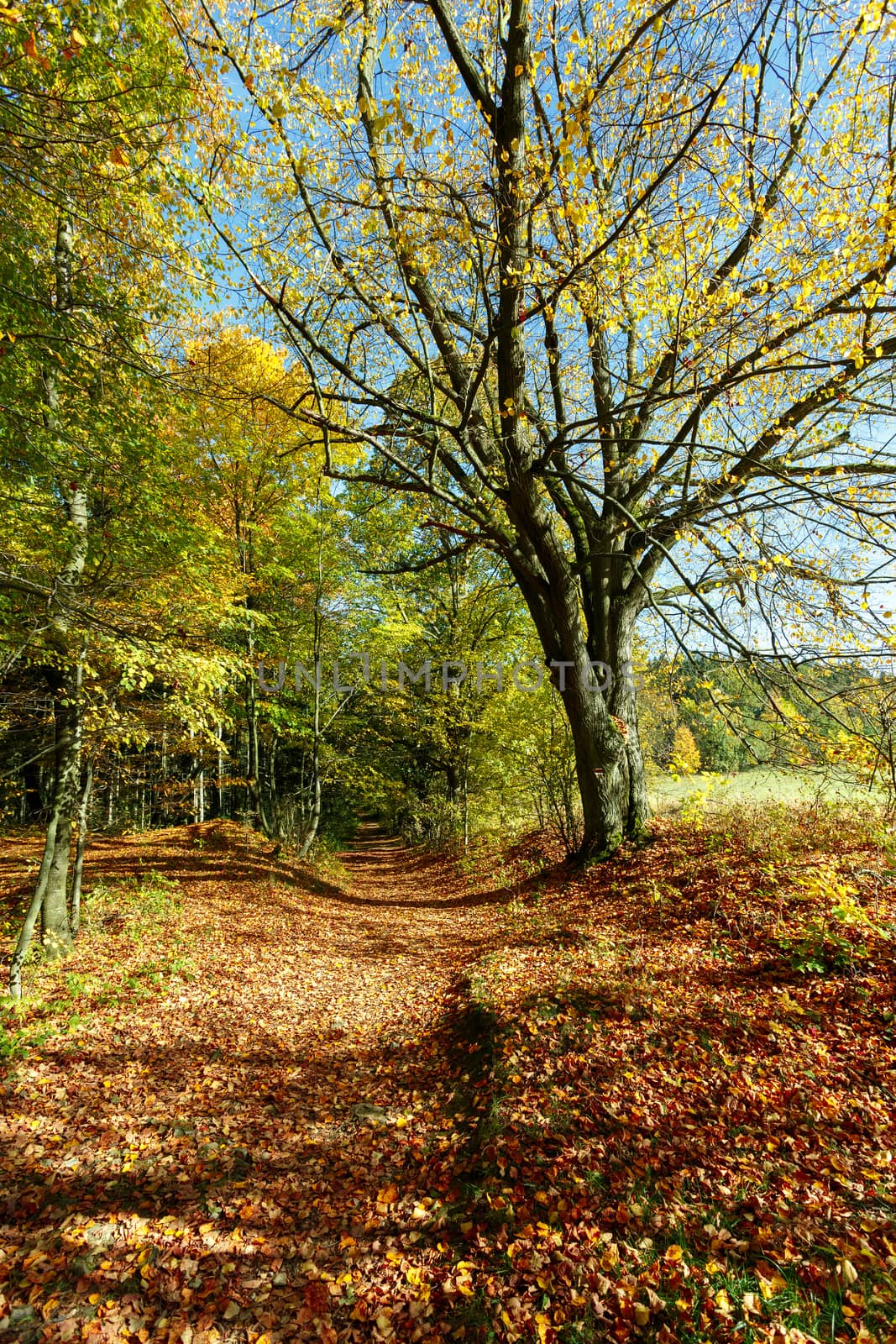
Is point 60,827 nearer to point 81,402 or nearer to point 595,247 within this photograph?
point 81,402

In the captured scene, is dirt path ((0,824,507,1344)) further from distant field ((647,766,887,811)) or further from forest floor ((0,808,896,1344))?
distant field ((647,766,887,811))

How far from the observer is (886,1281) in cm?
206

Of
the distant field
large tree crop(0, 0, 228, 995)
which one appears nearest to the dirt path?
large tree crop(0, 0, 228, 995)

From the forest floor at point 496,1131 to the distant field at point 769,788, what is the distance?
526mm

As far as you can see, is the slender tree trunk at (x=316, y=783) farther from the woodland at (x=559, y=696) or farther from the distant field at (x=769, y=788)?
the distant field at (x=769, y=788)

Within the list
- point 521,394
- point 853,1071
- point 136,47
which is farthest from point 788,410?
point 136,47

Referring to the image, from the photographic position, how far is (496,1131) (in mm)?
3242

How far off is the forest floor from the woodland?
2 centimetres

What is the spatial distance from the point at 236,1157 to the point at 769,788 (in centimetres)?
677

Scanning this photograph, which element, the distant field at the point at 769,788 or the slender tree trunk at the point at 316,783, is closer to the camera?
the distant field at the point at 769,788

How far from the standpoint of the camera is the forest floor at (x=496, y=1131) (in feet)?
7.65

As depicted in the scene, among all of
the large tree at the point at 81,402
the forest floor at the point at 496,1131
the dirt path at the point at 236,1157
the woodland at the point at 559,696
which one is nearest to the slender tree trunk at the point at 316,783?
the woodland at the point at 559,696

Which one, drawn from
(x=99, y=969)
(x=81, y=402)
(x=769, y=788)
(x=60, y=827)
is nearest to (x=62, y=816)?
(x=60, y=827)

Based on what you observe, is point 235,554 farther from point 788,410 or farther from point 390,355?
point 788,410
